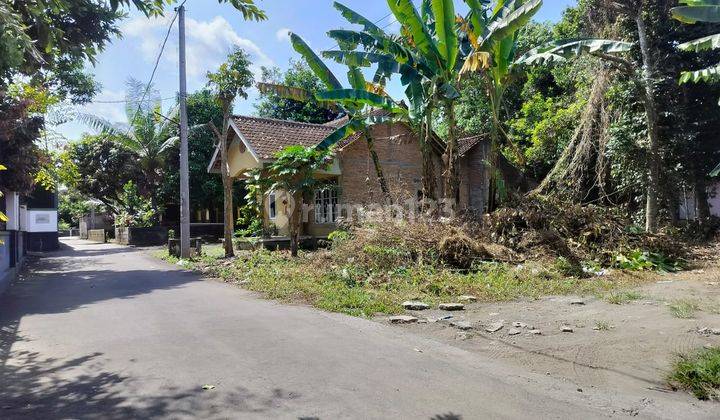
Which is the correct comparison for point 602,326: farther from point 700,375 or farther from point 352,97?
point 352,97

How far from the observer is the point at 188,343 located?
608 cm

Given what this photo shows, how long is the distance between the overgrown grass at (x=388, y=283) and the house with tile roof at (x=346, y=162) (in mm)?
6152

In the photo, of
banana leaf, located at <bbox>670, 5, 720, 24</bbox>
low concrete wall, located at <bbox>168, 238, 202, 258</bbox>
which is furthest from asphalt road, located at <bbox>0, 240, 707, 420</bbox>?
low concrete wall, located at <bbox>168, 238, 202, 258</bbox>

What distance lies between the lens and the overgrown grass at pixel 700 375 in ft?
14.3

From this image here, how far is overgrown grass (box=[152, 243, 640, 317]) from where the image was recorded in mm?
8672

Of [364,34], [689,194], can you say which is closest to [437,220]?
[364,34]

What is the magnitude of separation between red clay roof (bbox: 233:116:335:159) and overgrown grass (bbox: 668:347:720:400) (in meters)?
14.4

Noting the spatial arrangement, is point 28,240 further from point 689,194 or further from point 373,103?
point 689,194

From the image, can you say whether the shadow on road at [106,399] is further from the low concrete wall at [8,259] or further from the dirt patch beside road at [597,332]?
the low concrete wall at [8,259]

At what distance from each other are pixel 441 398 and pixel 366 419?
2.57 feet

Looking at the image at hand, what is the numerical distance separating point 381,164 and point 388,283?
32.6ft

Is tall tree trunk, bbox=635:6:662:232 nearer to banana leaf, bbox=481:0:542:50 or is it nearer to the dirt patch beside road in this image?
banana leaf, bbox=481:0:542:50

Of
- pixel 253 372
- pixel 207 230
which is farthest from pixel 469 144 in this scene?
pixel 253 372

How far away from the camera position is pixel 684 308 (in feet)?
23.6
